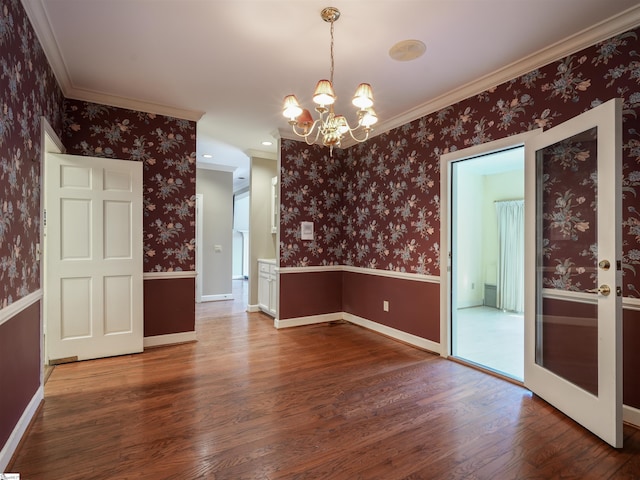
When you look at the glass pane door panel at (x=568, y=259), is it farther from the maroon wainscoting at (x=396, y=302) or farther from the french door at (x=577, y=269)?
the maroon wainscoting at (x=396, y=302)

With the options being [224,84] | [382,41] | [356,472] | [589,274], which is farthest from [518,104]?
[356,472]

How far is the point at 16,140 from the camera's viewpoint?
1914 millimetres

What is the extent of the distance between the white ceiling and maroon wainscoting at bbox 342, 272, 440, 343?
199 cm

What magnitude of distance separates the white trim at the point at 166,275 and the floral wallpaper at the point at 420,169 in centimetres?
120

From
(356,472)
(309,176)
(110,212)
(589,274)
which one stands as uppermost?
(309,176)

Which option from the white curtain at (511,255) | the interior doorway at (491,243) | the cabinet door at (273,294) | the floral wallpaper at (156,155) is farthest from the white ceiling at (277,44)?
the white curtain at (511,255)

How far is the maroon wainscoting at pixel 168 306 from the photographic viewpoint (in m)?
3.64

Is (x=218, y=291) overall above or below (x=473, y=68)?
below

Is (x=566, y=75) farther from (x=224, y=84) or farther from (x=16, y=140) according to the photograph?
(x=16, y=140)

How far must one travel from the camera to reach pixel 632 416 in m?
2.12

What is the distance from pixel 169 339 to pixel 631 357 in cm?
405

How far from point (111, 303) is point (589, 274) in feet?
13.2

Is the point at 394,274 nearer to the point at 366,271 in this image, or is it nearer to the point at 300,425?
the point at 366,271

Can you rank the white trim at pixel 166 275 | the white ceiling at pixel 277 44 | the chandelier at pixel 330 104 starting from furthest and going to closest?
1. the white trim at pixel 166 275
2. the white ceiling at pixel 277 44
3. the chandelier at pixel 330 104
